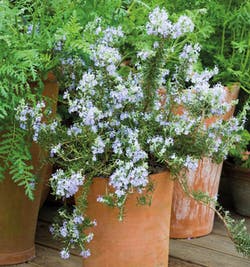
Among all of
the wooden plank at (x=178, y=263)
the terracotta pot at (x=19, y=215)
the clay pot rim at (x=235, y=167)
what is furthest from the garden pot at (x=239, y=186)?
the terracotta pot at (x=19, y=215)

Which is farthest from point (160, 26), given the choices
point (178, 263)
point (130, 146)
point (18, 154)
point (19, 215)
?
point (178, 263)

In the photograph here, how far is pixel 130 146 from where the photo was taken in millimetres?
1527

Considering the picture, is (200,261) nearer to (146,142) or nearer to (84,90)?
(146,142)

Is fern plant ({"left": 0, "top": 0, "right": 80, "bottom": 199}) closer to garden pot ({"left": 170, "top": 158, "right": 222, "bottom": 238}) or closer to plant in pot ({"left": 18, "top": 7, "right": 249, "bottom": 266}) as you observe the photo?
plant in pot ({"left": 18, "top": 7, "right": 249, "bottom": 266})

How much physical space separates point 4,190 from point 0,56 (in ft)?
1.44

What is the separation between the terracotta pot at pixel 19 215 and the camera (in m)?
1.83

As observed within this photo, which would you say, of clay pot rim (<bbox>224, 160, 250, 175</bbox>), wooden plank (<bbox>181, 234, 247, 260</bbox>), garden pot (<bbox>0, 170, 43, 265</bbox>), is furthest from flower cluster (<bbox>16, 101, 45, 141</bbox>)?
clay pot rim (<bbox>224, 160, 250, 175</bbox>)

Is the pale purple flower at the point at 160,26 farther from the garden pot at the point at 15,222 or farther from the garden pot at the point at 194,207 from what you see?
the garden pot at the point at 194,207

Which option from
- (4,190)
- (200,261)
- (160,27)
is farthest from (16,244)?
(160,27)

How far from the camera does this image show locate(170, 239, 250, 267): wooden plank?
202 cm

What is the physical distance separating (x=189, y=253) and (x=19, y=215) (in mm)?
625

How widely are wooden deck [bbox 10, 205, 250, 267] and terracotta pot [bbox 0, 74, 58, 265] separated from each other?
0.05m

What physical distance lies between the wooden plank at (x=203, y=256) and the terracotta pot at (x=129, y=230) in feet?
1.38

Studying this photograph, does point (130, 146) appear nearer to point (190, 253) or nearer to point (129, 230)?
point (129, 230)
